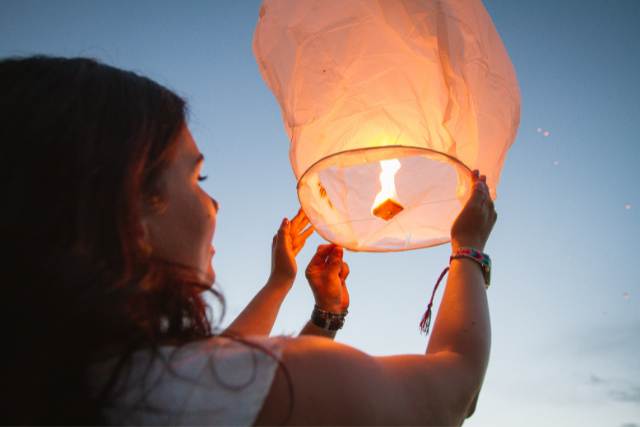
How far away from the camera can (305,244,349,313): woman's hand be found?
7.02 ft

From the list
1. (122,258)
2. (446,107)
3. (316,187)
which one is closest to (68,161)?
(122,258)

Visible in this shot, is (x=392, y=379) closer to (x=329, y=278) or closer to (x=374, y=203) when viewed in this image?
(x=374, y=203)

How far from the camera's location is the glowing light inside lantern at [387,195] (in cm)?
170

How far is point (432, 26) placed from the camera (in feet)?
4.94

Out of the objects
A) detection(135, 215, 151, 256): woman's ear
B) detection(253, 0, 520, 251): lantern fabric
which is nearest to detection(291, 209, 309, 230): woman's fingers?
detection(253, 0, 520, 251): lantern fabric

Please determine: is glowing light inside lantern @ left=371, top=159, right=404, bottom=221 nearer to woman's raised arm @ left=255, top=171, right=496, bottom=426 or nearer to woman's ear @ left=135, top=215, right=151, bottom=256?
woman's raised arm @ left=255, top=171, right=496, bottom=426

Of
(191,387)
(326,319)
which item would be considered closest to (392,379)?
(191,387)

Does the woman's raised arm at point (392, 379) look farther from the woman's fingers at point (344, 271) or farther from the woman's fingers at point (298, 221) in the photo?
the woman's fingers at point (298, 221)

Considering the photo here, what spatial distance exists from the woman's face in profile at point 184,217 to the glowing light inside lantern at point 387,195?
0.72 m

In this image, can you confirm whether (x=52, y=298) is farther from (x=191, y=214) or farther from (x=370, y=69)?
(x=370, y=69)

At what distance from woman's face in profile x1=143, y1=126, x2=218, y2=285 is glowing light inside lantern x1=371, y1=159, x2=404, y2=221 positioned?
722 millimetres

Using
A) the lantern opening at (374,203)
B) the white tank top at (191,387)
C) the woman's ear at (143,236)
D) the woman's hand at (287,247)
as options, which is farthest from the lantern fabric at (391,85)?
the white tank top at (191,387)

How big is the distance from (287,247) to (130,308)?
1280mm

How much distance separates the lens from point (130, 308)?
35.7 inches
